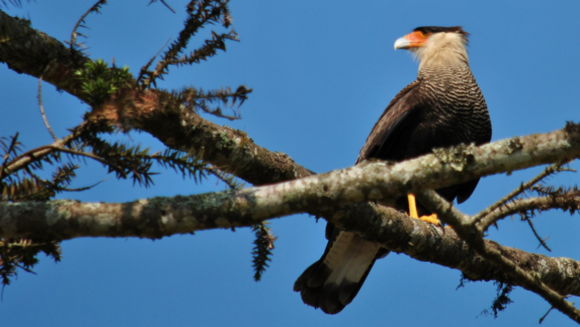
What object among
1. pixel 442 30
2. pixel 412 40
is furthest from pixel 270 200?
pixel 442 30

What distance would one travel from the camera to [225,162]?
2.67 metres

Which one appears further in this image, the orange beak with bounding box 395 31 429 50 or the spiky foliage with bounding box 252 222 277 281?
the orange beak with bounding box 395 31 429 50

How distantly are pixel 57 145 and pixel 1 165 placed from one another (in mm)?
225

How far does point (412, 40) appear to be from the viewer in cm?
614

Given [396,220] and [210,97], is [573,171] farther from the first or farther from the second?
[210,97]

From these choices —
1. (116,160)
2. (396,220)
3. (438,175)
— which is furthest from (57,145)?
(396,220)

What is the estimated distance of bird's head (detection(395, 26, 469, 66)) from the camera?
225 inches

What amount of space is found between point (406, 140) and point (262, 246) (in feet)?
7.72

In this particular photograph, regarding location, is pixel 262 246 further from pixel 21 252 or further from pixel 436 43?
pixel 436 43

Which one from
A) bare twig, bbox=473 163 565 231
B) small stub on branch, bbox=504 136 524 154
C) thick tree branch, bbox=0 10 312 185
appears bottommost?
bare twig, bbox=473 163 565 231

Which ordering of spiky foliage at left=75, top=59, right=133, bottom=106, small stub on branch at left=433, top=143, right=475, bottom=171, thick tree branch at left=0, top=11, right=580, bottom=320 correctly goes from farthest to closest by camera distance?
small stub on branch at left=433, top=143, right=475, bottom=171, thick tree branch at left=0, top=11, right=580, bottom=320, spiky foliage at left=75, top=59, right=133, bottom=106

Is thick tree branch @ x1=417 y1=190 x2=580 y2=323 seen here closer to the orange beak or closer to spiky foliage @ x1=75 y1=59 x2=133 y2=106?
spiky foliage @ x1=75 y1=59 x2=133 y2=106

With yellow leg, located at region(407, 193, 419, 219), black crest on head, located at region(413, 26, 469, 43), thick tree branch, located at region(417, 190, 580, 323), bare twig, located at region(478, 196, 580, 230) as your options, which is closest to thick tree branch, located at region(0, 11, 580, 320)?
thick tree branch, located at region(417, 190, 580, 323)

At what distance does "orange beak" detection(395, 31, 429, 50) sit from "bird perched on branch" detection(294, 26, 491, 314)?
0.97m
